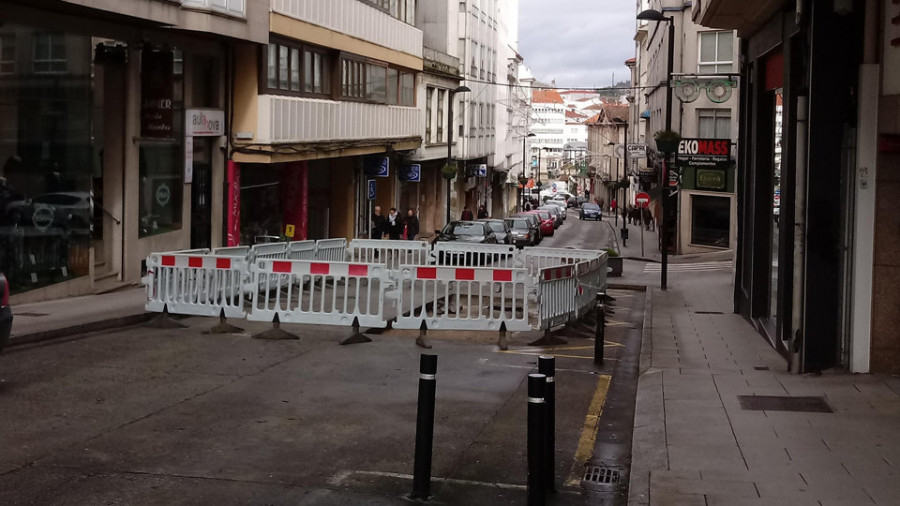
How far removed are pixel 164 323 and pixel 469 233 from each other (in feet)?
68.8

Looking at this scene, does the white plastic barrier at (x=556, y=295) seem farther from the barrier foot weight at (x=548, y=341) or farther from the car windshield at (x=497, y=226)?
the car windshield at (x=497, y=226)

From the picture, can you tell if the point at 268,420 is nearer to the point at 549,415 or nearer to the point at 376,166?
the point at 549,415

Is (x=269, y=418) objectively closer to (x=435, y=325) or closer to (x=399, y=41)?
(x=435, y=325)

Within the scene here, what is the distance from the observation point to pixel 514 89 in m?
89.2

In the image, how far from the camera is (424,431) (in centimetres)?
741

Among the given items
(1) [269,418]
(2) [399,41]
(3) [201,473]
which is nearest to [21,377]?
(1) [269,418]

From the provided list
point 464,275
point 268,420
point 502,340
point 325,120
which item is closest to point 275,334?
point 464,275

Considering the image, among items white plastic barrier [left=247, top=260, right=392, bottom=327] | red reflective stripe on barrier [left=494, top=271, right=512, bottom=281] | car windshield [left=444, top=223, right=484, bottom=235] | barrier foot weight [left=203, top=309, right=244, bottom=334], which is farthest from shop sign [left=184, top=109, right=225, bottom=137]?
car windshield [left=444, top=223, right=484, bottom=235]

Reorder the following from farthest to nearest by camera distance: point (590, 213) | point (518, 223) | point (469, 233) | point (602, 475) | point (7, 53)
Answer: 1. point (590, 213)
2. point (518, 223)
3. point (469, 233)
4. point (7, 53)
5. point (602, 475)

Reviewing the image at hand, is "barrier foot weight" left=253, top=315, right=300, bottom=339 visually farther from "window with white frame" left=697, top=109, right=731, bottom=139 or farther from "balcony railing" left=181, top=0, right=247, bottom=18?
"window with white frame" left=697, top=109, right=731, bottom=139

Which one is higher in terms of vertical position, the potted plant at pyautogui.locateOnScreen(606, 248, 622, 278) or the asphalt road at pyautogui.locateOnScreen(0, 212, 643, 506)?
the potted plant at pyautogui.locateOnScreen(606, 248, 622, 278)

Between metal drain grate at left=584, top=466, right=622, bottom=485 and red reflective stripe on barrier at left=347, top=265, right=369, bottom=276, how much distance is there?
7.77 metres

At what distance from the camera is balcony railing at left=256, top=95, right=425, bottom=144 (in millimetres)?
25700

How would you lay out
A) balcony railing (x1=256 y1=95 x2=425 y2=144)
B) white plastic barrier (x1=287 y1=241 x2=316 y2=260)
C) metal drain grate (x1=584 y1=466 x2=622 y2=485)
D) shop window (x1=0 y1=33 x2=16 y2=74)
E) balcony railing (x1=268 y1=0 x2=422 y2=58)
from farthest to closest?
balcony railing (x1=268 y1=0 x2=422 y2=58)
balcony railing (x1=256 y1=95 x2=425 y2=144)
white plastic barrier (x1=287 y1=241 x2=316 y2=260)
shop window (x1=0 y1=33 x2=16 y2=74)
metal drain grate (x1=584 y1=466 x2=622 y2=485)
